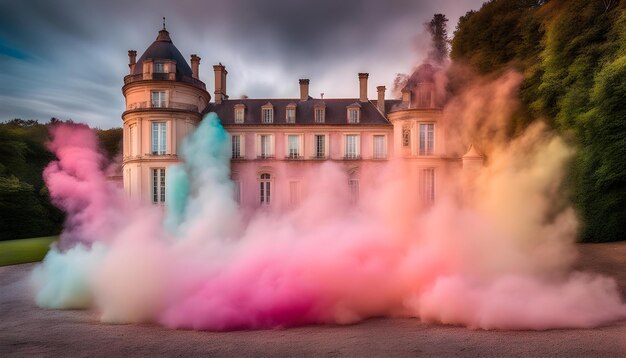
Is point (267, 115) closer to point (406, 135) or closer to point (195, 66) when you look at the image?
point (195, 66)

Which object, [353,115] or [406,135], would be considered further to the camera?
[353,115]

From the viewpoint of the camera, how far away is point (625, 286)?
1359cm

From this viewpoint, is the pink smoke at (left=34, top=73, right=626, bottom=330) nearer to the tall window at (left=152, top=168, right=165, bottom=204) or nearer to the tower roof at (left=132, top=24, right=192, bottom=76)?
the tall window at (left=152, top=168, right=165, bottom=204)

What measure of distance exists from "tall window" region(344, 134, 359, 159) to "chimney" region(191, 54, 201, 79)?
13.9 metres

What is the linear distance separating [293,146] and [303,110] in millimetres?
3555

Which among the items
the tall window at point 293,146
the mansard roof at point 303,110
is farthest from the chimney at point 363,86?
the tall window at point 293,146

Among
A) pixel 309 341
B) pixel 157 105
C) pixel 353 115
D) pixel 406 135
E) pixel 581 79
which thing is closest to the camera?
pixel 309 341

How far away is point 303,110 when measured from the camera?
36844 mm

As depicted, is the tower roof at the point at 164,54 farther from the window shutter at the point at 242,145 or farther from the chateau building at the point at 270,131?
the window shutter at the point at 242,145

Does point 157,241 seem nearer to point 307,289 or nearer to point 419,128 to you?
point 307,289

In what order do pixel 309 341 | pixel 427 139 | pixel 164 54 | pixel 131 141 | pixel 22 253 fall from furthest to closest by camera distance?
pixel 427 139 < pixel 164 54 < pixel 131 141 < pixel 22 253 < pixel 309 341

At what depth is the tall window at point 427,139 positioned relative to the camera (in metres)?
32.5

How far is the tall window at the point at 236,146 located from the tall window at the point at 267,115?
2648mm

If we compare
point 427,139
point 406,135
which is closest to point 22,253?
point 406,135
